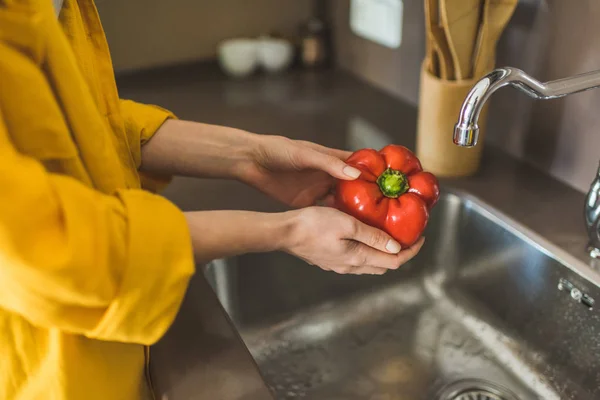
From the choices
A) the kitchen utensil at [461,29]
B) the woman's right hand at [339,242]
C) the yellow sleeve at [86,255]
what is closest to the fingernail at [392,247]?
the woman's right hand at [339,242]

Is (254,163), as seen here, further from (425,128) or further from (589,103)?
(589,103)

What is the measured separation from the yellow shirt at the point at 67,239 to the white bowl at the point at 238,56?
78cm

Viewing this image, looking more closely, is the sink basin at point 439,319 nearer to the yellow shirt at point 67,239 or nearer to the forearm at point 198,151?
the forearm at point 198,151

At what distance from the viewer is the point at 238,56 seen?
1354 mm

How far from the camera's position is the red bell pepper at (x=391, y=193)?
27.4 inches

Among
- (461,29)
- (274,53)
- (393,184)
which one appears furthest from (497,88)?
(274,53)

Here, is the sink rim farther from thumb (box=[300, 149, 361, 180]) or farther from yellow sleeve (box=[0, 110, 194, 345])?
yellow sleeve (box=[0, 110, 194, 345])

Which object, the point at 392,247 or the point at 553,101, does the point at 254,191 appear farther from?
the point at 553,101

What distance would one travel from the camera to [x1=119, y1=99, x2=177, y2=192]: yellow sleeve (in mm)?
737

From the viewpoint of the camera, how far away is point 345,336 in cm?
92

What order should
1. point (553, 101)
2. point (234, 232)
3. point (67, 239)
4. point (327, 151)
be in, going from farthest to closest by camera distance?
point (553, 101)
point (327, 151)
point (234, 232)
point (67, 239)

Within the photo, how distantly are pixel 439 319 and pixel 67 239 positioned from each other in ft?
2.15

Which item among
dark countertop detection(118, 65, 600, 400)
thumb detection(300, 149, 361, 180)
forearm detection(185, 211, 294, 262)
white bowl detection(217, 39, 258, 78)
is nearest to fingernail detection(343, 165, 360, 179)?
thumb detection(300, 149, 361, 180)

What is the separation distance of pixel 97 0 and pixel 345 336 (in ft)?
2.85
